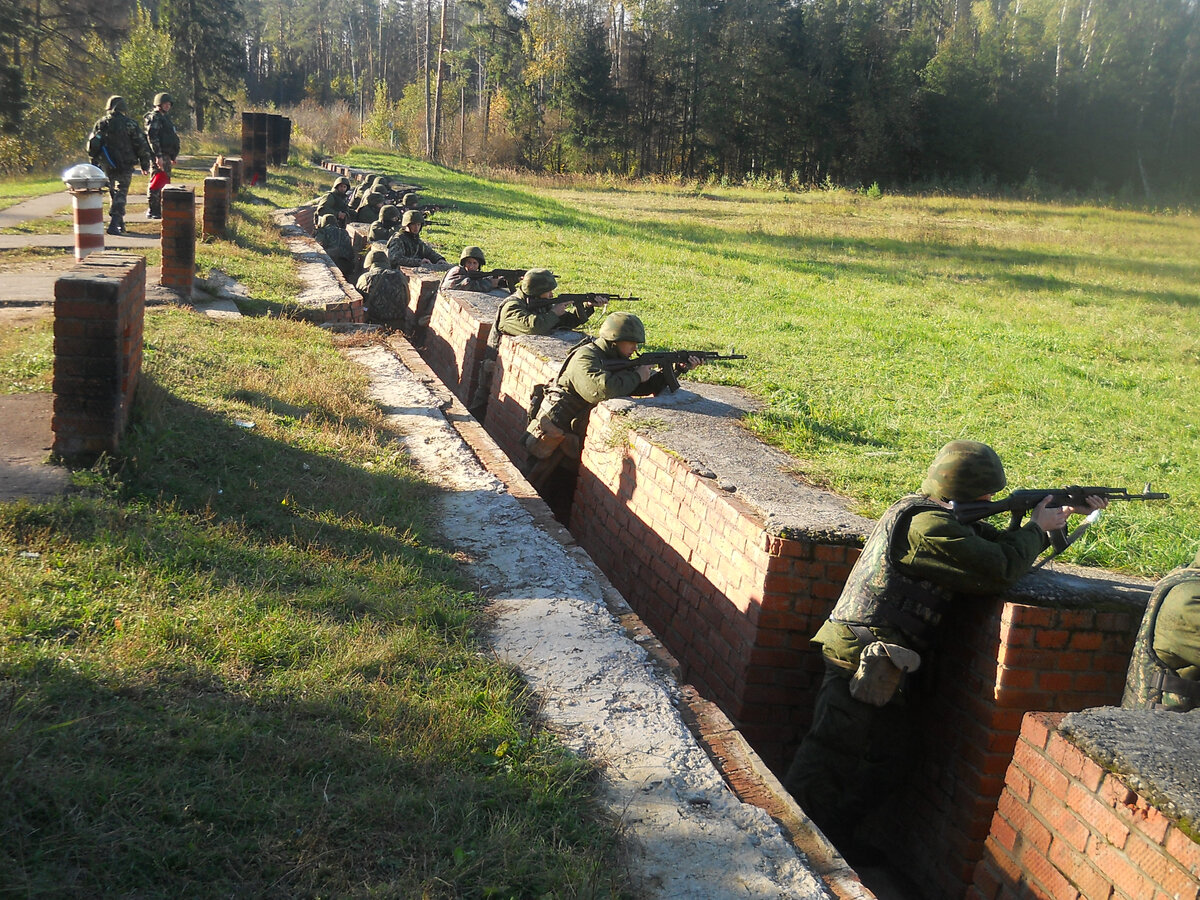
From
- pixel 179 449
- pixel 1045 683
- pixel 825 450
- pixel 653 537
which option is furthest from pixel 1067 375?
pixel 179 449

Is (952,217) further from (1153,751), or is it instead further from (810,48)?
(1153,751)

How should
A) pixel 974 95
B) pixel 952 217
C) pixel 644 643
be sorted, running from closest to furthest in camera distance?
1. pixel 644 643
2. pixel 952 217
3. pixel 974 95

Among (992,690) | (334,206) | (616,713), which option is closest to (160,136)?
(334,206)

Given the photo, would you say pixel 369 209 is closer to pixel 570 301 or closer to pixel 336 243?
pixel 336 243

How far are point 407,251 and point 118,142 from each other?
3872mm

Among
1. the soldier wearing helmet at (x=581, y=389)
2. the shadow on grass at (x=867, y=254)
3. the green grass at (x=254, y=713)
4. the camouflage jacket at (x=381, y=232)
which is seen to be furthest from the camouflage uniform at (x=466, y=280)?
the shadow on grass at (x=867, y=254)

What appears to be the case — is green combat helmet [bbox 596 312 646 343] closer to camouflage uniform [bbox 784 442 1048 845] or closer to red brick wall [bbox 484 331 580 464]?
red brick wall [bbox 484 331 580 464]

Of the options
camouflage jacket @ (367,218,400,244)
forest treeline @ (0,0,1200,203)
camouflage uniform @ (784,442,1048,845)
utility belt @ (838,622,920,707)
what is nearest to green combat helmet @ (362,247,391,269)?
camouflage jacket @ (367,218,400,244)

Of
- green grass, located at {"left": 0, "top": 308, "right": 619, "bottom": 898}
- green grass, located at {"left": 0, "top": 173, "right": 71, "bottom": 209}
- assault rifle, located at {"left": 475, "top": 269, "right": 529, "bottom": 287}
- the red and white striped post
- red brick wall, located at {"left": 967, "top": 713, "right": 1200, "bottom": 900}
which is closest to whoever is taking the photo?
green grass, located at {"left": 0, "top": 308, "right": 619, "bottom": 898}

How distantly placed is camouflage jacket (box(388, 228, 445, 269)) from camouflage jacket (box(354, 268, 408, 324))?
586 mm

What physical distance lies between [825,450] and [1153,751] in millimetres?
3176

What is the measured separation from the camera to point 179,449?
16.1ft

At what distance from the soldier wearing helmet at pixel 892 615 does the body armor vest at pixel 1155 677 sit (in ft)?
1.45

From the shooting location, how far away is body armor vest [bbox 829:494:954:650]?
3691 millimetres
